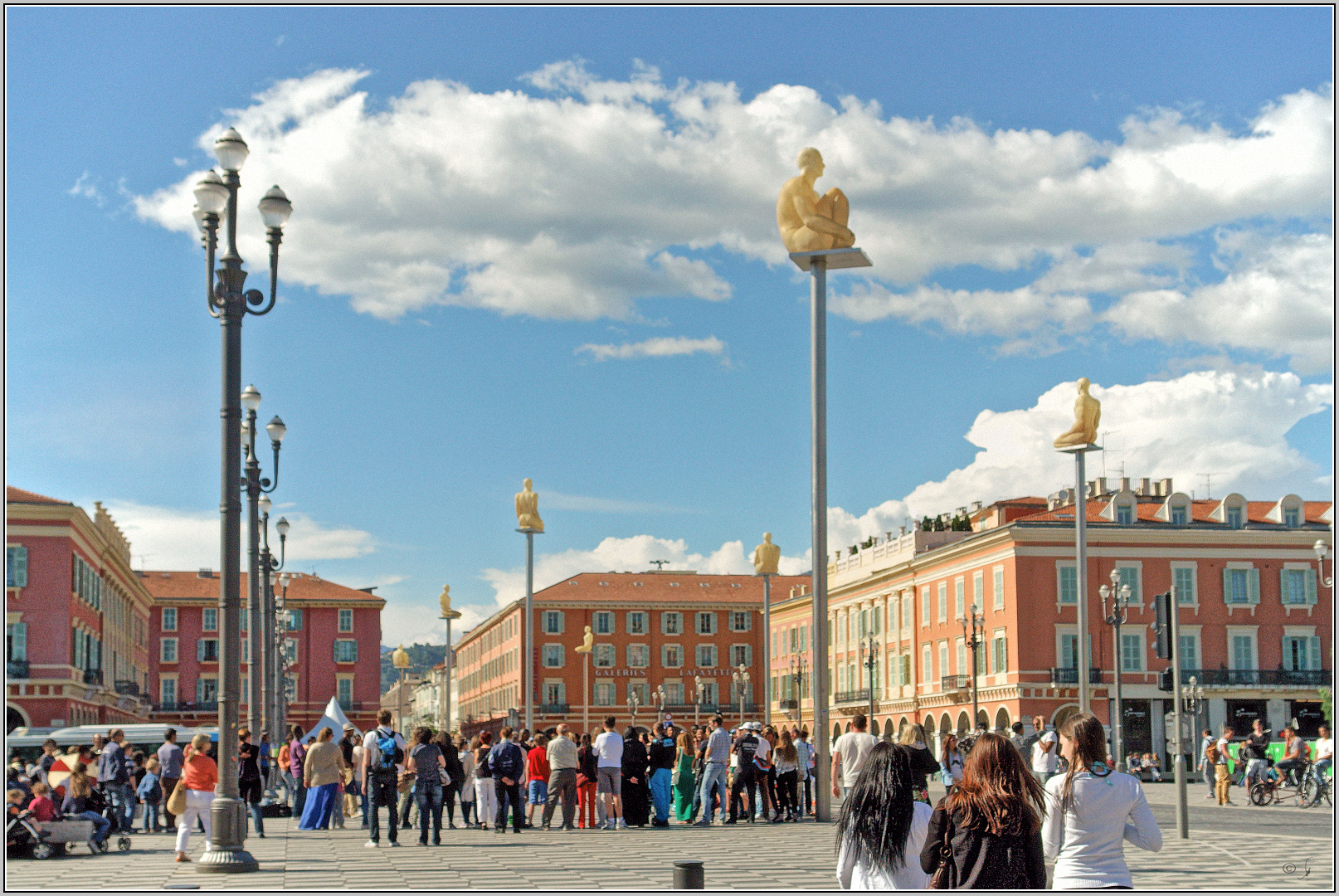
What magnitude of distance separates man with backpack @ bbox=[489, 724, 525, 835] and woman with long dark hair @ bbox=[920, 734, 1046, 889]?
15.4 m

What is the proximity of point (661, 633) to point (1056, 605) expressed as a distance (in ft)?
141

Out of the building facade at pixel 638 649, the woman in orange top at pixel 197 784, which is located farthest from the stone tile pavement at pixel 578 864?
the building facade at pixel 638 649

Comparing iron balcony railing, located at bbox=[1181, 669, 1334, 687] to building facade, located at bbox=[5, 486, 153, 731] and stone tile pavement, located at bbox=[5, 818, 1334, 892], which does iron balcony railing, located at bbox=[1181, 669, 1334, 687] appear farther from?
stone tile pavement, located at bbox=[5, 818, 1334, 892]

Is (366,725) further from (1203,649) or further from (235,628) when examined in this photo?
(235,628)

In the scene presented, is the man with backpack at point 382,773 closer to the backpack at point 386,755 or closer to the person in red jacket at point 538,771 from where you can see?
the backpack at point 386,755

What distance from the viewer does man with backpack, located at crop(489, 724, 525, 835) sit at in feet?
68.3

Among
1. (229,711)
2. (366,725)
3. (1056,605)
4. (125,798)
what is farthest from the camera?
(366,725)

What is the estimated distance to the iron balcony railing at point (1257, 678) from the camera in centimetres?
6244

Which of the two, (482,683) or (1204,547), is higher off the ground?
(1204,547)

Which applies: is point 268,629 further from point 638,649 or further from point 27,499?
point 638,649

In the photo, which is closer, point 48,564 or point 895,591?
point 48,564

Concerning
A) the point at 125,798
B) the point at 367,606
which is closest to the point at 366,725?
the point at 367,606

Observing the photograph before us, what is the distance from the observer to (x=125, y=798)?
2161 centimetres

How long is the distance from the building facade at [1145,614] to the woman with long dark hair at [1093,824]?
5446cm
